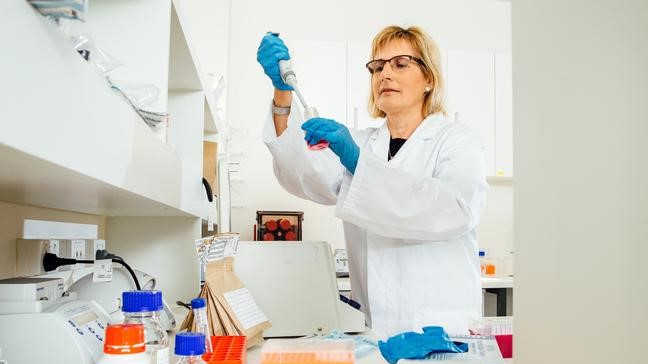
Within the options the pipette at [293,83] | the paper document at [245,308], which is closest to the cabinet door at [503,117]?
the pipette at [293,83]

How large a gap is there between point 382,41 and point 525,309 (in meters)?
1.30

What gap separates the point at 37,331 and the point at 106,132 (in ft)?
0.83

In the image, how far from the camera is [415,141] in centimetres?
157

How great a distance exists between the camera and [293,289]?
3.86 feet

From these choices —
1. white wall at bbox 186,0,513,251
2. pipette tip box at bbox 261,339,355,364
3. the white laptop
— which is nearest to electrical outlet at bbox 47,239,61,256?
the white laptop

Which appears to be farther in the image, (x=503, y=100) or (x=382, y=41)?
(x=503, y=100)

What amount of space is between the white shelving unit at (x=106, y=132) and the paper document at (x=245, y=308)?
0.73 feet

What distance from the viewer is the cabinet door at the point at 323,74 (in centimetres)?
312

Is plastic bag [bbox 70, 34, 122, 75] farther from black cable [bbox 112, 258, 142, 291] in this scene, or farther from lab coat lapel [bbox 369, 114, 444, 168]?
lab coat lapel [bbox 369, 114, 444, 168]

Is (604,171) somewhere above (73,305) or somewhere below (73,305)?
above

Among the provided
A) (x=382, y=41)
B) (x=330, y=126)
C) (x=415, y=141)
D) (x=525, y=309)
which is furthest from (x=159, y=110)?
(x=382, y=41)

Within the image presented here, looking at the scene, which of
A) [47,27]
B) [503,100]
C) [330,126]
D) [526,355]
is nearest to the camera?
[47,27]

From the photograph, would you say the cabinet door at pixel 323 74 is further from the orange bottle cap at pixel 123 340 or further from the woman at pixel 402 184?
the orange bottle cap at pixel 123 340

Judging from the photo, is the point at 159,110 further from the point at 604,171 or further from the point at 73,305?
the point at 604,171
